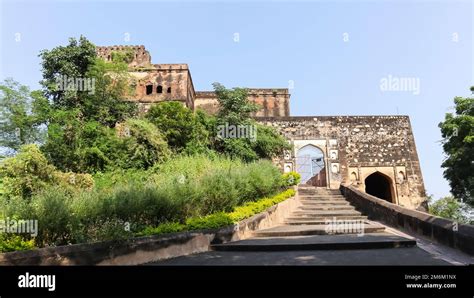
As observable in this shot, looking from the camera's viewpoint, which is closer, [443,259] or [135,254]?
[443,259]

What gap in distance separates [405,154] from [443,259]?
61.9 ft

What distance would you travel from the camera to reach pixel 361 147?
21.8m

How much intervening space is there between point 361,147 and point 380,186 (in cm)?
388

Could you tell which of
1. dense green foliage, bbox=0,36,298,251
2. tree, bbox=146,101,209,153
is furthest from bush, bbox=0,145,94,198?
tree, bbox=146,101,209,153

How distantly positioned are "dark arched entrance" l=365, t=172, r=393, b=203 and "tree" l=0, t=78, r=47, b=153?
20.9 meters

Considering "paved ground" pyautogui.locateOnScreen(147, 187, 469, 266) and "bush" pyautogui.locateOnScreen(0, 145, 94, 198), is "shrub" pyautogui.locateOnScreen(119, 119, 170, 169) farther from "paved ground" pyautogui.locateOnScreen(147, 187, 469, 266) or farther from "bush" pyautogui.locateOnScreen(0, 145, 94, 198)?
"paved ground" pyautogui.locateOnScreen(147, 187, 469, 266)

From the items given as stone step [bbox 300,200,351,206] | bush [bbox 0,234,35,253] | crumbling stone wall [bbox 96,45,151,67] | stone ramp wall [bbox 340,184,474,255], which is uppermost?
crumbling stone wall [bbox 96,45,151,67]

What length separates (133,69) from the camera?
25.9 meters

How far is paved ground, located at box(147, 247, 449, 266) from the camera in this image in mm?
4523

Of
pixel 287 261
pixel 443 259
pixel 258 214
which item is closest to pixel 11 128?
pixel 258 214

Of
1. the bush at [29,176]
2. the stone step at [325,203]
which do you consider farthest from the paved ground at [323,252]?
the bush at [29,176]

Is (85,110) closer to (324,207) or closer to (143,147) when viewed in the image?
(143,147)

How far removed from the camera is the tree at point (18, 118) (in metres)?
19.0
